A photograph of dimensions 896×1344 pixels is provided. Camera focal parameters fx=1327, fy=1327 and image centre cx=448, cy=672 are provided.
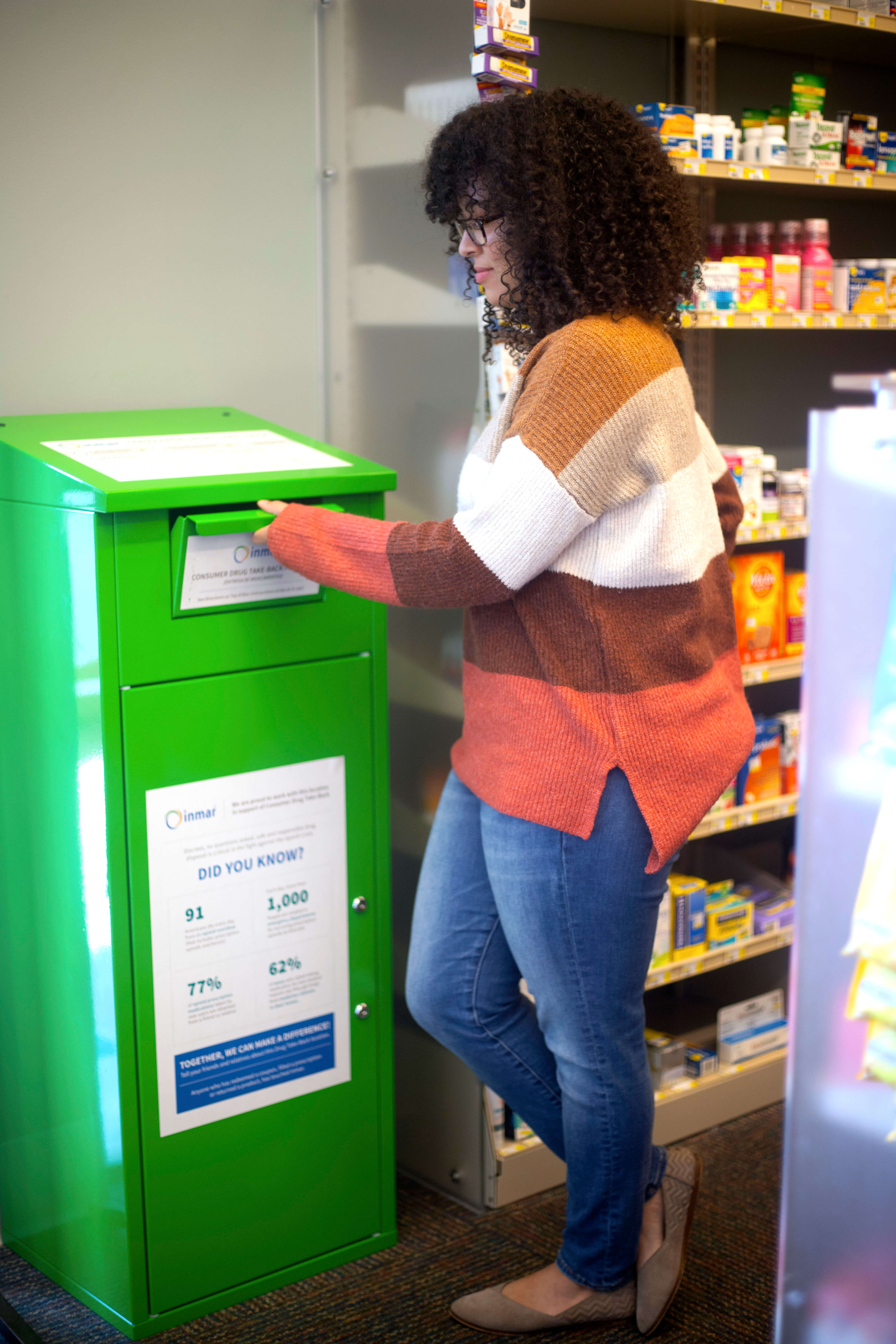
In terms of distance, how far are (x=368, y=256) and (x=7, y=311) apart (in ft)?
2.36

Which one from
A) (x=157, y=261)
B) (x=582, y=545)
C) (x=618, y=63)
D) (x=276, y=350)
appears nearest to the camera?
(x=582, y=545)

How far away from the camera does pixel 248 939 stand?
87.7 inches

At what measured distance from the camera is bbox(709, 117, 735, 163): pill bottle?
272 centimetres

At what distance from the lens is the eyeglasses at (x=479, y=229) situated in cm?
191

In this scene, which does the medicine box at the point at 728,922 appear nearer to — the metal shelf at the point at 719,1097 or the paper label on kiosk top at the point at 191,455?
the metal shelf at the point at 719,1097

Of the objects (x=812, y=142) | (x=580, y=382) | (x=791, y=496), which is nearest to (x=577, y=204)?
(x=580, y=382)

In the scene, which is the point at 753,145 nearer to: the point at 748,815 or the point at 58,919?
the point at 748,815

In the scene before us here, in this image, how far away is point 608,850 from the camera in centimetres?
188

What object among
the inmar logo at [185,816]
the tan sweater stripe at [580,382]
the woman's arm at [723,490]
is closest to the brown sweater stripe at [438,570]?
the tan sweater stripe at [580,382]

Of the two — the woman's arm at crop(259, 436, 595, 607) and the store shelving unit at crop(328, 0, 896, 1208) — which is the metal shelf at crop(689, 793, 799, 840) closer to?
the store shelving unit at crop(328, 0, 896, 1208)

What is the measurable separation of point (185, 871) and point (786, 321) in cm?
171

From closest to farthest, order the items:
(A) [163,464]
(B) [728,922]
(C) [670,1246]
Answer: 1. (A) [163,464]
2. (C) [670,1246]
3. (B) [728,922]

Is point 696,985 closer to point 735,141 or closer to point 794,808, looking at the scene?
point 794,808

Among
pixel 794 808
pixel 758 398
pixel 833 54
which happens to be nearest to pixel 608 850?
pixel 794 808
